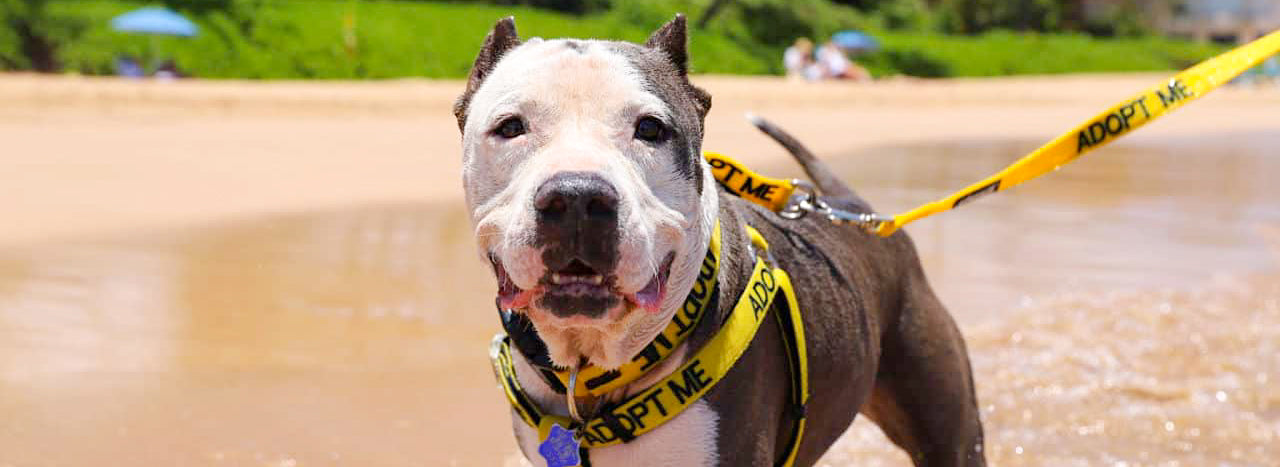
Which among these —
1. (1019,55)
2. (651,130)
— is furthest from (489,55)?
(1019,55)

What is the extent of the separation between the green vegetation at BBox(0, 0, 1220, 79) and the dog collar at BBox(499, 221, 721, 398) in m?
11.9

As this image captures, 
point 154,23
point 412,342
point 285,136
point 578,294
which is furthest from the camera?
point 154,23

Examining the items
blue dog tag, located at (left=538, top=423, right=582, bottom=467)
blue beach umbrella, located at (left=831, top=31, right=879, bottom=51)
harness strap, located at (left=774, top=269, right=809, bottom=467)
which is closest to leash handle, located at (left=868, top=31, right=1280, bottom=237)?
harness strap, located at (left=774, top=269, right=809, bottom=467)

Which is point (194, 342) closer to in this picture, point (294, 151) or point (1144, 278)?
point (1144, 278)

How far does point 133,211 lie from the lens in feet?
31.6

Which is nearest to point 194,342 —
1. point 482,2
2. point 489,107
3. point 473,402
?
point 473,402

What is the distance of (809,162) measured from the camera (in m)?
4.34

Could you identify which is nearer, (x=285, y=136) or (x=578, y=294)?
(x=578, y=294)

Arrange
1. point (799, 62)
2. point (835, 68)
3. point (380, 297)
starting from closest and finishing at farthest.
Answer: point (380, 297) < point (799, 62) < point (835, 68)

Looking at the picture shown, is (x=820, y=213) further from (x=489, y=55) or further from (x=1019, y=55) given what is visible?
(x=1019, y=55)

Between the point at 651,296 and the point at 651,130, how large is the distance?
31 centimetres

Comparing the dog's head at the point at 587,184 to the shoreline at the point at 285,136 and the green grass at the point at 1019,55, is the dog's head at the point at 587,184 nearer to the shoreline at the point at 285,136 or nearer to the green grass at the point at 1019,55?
the shoreline at the point at 285,136

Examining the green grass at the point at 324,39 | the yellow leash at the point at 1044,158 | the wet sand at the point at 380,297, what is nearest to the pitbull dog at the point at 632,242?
the yellow leash at the point at 1044,158

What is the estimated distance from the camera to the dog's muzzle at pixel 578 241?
2395mm
